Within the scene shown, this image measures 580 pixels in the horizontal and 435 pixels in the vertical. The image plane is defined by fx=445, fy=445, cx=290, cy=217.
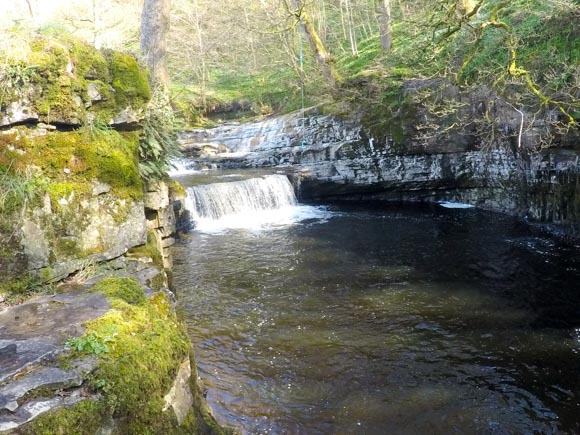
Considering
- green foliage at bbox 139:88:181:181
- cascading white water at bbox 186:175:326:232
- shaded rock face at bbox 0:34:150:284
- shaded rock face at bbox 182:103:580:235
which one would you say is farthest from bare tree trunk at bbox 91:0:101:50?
shaded rock face at bbox 182:103:580:235

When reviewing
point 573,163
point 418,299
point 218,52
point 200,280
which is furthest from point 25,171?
point 218,52

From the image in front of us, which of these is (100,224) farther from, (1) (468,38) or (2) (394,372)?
(1) (468,38)

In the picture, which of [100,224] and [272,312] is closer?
[100,224]

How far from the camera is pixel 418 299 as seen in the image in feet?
24.7

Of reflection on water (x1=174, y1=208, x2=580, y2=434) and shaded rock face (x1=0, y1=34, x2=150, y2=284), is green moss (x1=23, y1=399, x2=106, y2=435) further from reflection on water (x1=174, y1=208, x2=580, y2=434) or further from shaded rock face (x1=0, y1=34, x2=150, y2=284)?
reflection on water (x1=174, y1=208, x2=580, y2=434)

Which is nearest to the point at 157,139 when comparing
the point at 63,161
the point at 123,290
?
the point at 63,161

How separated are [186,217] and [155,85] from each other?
242 inches

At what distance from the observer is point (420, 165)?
14.6 metres

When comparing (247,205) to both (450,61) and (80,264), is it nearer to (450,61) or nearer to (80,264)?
(450,61)

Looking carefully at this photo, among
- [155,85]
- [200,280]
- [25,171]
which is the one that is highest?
[155,85]

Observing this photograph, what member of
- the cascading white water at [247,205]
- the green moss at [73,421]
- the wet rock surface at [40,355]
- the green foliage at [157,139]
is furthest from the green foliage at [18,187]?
the cascading white water at [247,205]

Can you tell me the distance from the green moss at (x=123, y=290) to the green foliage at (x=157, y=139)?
2.63 meters

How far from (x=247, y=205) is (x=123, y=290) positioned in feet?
36.1

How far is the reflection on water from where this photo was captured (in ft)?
15.8
